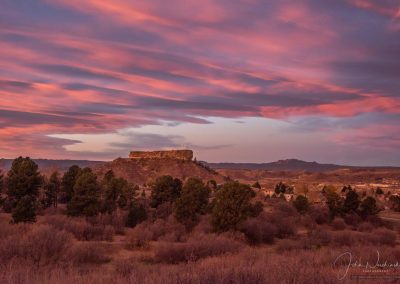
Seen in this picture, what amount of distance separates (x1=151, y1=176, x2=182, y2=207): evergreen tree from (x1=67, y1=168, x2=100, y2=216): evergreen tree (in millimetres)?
11374

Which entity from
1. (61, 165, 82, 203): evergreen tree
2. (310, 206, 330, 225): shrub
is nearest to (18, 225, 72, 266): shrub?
(310, 206, 330, 225): shrub

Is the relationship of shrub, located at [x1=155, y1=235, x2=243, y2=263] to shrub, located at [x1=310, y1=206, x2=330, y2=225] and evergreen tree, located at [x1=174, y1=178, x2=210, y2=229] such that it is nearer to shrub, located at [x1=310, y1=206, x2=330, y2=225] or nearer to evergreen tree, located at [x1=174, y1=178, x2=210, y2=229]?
evergreen tree, located at [x1=174, y1=178, x2=210, y2=229]

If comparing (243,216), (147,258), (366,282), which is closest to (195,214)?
(243,216)

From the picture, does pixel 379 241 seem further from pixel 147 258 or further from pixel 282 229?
pixel 147 258

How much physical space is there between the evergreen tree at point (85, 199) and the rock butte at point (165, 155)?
112783mm

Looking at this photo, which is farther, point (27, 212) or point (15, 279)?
point (27, 212)

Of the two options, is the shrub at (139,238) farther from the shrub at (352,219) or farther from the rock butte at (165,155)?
the rock butte at (165,155)

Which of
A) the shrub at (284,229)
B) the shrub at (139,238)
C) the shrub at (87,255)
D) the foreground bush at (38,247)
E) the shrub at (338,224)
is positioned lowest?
the shrub at (338,224)

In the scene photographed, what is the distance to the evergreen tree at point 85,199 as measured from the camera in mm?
34312

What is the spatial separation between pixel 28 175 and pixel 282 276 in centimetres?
2999

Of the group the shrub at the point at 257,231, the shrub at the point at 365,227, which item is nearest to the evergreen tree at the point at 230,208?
the shrub at the point at 257,231

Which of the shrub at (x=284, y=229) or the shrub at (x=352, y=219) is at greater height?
the shrub at (x=284, y=229)

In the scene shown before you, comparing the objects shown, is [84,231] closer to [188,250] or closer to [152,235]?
[152,235]

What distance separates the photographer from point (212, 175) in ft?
425
